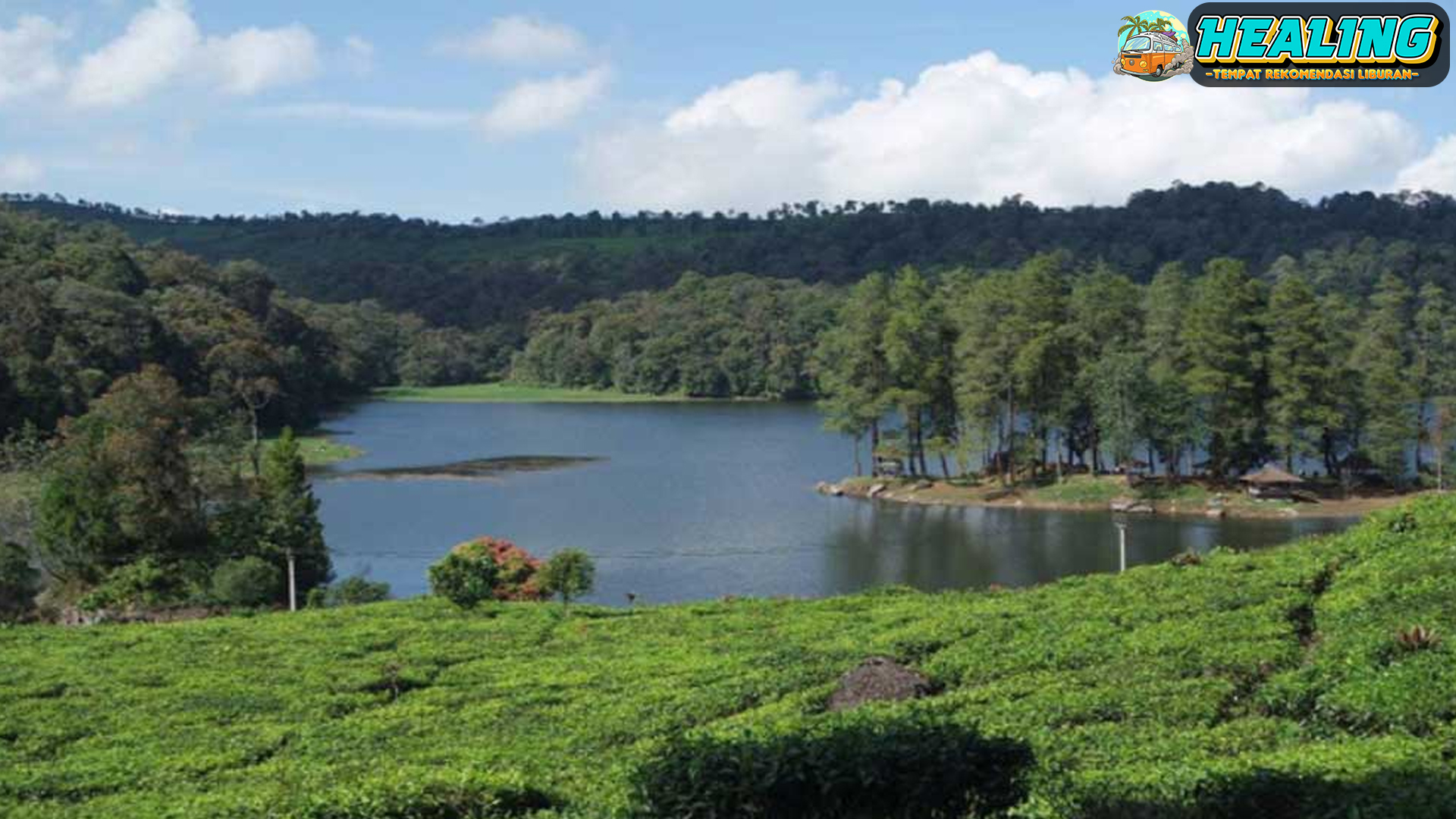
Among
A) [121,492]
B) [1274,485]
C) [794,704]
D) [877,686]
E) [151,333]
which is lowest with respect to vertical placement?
[1274,485]

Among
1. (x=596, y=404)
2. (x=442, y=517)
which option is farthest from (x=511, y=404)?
(x=442, y=517)

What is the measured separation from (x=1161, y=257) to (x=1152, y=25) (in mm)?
122017

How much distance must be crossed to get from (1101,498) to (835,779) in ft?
160

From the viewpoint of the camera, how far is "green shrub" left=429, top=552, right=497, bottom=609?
25.5 meters

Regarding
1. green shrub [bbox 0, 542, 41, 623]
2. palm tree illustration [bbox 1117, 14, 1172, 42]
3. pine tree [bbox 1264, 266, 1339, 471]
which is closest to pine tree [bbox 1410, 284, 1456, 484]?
pine tree [bbox 1264, 266, 1339, 471]

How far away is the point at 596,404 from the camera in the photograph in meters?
110

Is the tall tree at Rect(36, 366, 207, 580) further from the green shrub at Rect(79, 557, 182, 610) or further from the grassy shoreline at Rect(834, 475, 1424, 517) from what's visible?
the grassy shoreline at Rect(834, 475, 1424, 517)

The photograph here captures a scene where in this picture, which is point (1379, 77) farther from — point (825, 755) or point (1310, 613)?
point (825, 755)

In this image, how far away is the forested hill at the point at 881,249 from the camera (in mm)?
139375

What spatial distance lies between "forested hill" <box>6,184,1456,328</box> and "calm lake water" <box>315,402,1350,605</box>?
73717 mm

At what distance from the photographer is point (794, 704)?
14.9 metres

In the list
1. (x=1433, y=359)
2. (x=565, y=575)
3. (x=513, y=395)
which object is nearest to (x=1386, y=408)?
(x=1433, y=359)

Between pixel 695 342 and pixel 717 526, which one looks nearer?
pixel 717 526

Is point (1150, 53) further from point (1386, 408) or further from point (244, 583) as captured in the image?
point (1386, 408)
